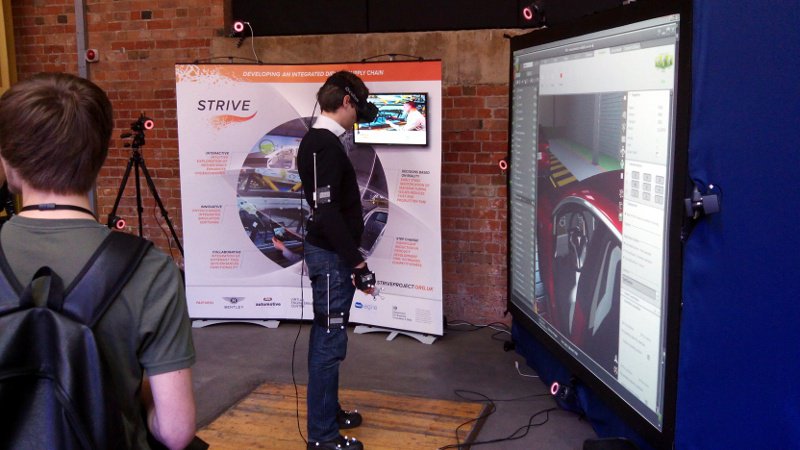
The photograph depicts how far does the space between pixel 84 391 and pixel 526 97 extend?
3062mm

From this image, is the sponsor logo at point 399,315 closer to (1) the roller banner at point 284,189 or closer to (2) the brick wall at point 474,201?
(1) the roller banner at point 284,189

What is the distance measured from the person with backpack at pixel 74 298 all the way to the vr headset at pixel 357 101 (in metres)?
1.87

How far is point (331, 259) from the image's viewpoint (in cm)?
309

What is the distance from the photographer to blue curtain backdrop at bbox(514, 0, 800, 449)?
1.84 metres

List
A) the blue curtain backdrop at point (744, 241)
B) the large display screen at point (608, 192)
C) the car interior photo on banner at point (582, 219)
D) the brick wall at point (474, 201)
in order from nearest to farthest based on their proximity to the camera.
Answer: the blue curtain backdrop at point (744, 241) < the large display screen at point (608, 192) < the car interior photo on banner at point (582, 219) < the brick wall at point (474, 201)

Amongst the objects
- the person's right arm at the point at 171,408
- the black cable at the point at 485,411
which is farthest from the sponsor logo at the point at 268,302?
the person's right arm at the point at 171,408

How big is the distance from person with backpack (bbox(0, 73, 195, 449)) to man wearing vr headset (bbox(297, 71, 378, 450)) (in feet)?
5.62

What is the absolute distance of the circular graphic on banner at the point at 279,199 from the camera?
4844 millimetres

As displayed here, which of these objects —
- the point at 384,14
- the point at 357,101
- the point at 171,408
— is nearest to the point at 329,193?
the point at 357,101

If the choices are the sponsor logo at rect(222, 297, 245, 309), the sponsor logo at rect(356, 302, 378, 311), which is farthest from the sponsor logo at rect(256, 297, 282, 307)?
the sponsor logo at rect(356, 302, 378, 311)

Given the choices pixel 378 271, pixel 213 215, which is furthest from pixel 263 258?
pixel 378 271

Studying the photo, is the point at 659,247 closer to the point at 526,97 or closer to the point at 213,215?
the point at 526,97

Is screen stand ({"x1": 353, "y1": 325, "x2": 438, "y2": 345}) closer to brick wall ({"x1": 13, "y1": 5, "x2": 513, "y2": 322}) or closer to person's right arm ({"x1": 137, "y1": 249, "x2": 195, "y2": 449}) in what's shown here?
brick wall ({"x1": 13, "y1": 5, "x2": 513, "y2": 322})

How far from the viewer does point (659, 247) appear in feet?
8.05
